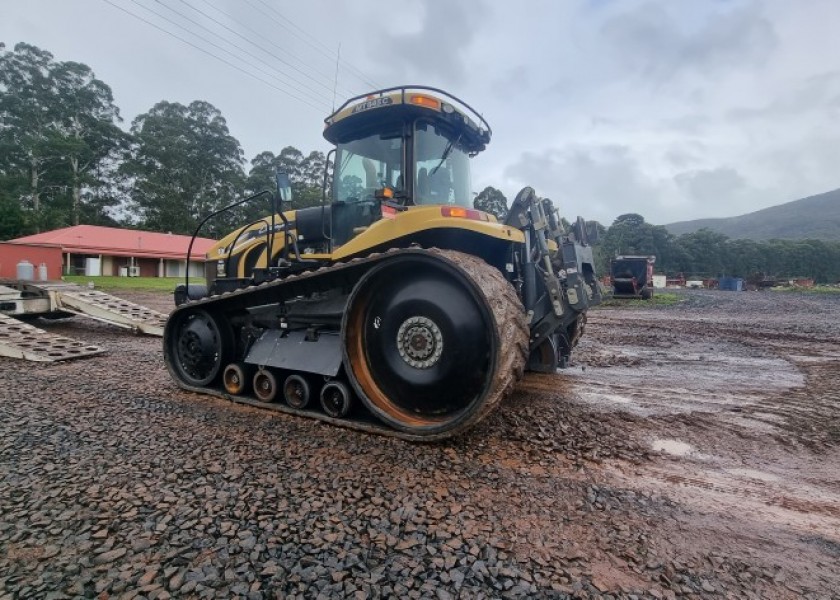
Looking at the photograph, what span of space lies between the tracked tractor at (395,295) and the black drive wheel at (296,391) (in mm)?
12

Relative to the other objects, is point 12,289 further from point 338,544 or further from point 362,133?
point 338,544

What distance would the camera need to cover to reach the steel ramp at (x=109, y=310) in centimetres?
1031

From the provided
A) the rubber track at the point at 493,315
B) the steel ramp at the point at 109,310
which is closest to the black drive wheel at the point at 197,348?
the rubber track at the point at 493,315

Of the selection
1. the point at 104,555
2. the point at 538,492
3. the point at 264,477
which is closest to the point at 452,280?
the point at 538,492

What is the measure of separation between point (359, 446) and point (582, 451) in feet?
6.12

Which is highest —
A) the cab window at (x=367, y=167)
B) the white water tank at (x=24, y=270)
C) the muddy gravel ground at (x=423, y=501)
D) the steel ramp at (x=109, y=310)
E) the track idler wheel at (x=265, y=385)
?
the cab window at (x=367, y=167)

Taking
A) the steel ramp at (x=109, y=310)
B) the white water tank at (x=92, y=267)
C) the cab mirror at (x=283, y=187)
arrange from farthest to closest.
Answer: the white water tank at (x=92, y=267) < the steel ramp at (x=109, y=310) < the cab mirror at (x=283, y=187)

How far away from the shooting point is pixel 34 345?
7742 mm

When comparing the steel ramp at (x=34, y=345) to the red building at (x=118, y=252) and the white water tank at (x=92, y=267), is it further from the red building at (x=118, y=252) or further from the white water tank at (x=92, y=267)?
the white water tank at (x=92, y=267)

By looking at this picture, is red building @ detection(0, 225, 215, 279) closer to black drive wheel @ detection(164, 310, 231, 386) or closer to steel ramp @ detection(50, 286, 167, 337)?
steel ramp @ detection(50, 286, 167, 337)

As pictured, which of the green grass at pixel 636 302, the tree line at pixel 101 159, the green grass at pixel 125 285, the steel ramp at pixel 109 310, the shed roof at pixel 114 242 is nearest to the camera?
the steel ramp at pixel 109 310

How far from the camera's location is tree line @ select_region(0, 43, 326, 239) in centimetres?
4247

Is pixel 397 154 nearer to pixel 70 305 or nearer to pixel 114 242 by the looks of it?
pixel 70 305

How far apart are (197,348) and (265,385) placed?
4.13 feet
